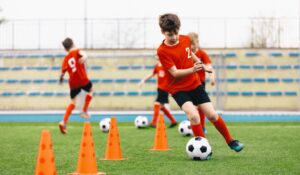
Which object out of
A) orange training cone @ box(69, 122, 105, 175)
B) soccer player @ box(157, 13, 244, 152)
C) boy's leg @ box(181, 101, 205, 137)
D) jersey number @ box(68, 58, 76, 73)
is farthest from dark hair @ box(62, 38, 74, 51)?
orange training cone @ box(69, 122, 105, 175)

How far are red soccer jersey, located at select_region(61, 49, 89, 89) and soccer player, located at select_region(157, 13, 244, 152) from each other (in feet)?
18.1

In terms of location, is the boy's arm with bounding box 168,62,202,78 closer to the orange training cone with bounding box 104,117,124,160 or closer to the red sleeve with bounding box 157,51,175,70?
the red sleeve with bounding box 157,51,175,70

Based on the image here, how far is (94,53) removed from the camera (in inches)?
985

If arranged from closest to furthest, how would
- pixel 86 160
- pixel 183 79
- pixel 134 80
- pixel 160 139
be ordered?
1. pixel 86 160
2. pixel 183 79
3. pixel 160 139
4. pixel 134 80

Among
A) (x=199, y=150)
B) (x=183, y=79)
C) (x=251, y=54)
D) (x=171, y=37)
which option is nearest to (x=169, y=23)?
(x=171, y=37)

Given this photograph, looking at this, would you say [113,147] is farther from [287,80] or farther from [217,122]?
[287,80]

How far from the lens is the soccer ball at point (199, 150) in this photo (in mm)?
7449

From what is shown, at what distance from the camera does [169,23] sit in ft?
24.7

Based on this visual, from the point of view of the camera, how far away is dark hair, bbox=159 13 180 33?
754cm

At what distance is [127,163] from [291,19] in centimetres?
2047

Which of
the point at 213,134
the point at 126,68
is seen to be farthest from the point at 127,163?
the point at 126,68

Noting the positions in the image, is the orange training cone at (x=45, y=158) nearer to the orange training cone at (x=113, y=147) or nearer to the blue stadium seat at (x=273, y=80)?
the orange training cone at (x=113, y=147)

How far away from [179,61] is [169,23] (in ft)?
1.80

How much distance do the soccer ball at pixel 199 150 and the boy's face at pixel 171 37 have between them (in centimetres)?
125
